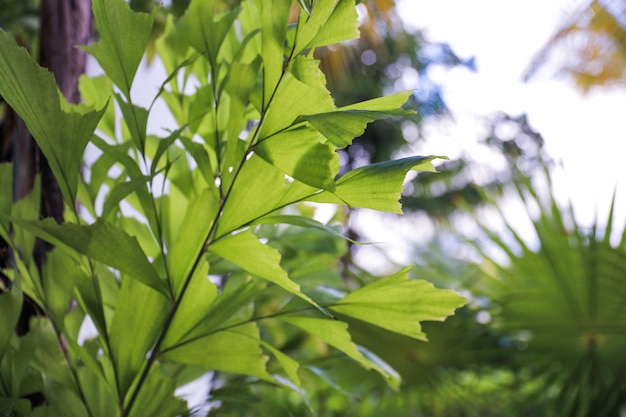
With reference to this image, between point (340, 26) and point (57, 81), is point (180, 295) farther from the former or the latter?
point (57, 81)

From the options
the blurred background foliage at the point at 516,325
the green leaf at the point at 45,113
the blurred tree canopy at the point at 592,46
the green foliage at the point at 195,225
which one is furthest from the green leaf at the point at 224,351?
the blurred tree canopy at the point at 592,46

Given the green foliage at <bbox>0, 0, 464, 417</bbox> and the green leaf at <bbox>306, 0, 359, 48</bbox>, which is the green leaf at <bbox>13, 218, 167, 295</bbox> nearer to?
the green foliage at <bbox>0, 0, 464, 417</bbox>

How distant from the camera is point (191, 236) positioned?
0.33m

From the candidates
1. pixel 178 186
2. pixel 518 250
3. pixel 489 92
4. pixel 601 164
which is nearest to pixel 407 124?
→ pixel 489 92

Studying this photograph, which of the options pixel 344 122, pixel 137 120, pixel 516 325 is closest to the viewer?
pixel 344 122

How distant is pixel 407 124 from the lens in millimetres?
4805

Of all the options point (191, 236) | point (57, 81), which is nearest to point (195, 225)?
point (191, 236)

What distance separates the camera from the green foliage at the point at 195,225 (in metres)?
0.27

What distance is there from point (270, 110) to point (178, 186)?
15 cm

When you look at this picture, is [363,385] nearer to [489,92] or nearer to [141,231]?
[141,231]

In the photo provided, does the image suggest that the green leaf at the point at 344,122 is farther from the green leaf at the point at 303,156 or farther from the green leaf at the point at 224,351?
the green leaf at the point at 224,351

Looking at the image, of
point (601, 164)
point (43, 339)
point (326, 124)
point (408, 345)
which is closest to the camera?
point (326, 124)

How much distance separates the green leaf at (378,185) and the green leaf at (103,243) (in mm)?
104

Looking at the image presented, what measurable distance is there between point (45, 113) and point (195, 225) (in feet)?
0.31
